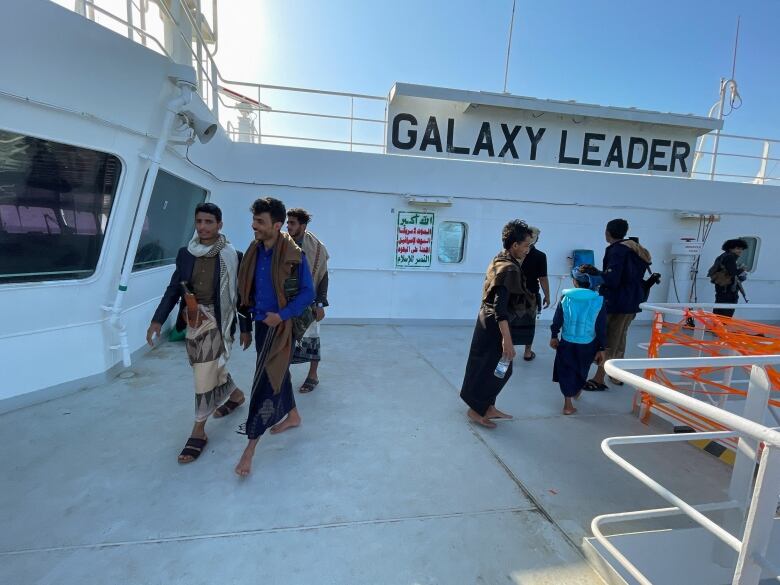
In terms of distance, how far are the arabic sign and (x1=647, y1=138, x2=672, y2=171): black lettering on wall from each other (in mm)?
4627

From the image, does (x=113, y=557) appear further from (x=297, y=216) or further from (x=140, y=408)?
(x=297, y=216)

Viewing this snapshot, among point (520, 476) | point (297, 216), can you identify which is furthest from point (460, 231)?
point (520, 476)

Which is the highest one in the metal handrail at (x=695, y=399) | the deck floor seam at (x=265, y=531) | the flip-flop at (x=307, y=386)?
the metal handrail at (x=695, y=399)

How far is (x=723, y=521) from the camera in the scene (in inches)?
85.6

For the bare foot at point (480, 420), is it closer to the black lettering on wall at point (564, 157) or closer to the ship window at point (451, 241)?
the ship window at point (451, 241)

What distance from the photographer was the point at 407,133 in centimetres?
698

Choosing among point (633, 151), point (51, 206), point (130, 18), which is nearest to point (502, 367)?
point (51, 206)

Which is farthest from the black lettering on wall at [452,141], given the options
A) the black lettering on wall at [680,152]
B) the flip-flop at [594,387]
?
the flip-flop at [594,387]

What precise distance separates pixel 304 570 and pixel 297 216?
266 centimetres

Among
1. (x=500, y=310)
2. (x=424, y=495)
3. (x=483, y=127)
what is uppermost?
(x=483, y=127)

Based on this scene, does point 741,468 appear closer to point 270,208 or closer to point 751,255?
point 270,208

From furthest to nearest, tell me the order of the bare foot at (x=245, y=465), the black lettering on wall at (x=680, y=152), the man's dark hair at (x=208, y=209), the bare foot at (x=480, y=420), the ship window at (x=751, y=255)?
1. the ship window at (x=751, y=255)
2. the black lettering on wall at (x=680, y=152)
3. the bare foot at (x=480, y=420)
4. the man's dark hair at (x=208, y=209)
5. the bare foot at (x=245, y=465)

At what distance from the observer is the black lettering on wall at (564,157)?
7359mm

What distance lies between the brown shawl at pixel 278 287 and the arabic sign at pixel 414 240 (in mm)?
4327
